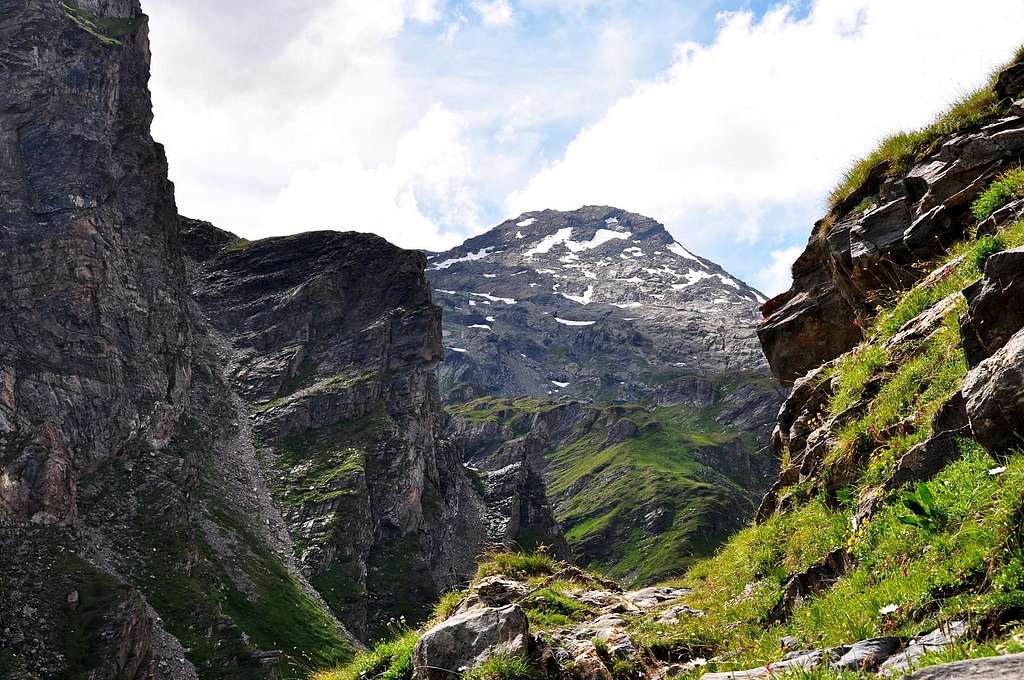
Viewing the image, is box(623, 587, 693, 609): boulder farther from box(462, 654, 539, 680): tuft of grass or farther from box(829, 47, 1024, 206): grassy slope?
box(829, 47, 1024, 206): grassy slope

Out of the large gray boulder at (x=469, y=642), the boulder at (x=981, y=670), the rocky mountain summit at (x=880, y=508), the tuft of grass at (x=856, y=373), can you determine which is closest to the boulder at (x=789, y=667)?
the rocky mountain summit at (x=880, y=508)

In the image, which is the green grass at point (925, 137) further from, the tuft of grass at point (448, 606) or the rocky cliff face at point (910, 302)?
the tuft of grass at point (448, 606)

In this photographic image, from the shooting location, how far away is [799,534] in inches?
554

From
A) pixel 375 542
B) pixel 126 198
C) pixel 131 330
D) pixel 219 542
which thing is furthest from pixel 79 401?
pixel 375 542

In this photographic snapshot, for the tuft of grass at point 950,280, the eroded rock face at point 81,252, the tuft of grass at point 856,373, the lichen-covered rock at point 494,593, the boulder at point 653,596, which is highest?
the eroded rock face at point 81,252

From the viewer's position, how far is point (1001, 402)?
902cm

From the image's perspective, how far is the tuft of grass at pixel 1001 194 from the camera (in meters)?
14.9

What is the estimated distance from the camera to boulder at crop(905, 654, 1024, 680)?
18.6ft

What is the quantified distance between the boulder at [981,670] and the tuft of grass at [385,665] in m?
10.6

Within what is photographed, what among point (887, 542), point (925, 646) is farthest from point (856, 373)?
point (925, 646)

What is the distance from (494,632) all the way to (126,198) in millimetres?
198271

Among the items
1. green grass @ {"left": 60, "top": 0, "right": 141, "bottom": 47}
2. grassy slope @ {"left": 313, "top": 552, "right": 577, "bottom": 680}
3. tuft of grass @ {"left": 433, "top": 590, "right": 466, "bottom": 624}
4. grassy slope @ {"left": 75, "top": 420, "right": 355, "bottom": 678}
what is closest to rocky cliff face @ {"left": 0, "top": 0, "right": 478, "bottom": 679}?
grassy slope @ {"left": 75, "top": 420, "right": 355, "bottom": 678}

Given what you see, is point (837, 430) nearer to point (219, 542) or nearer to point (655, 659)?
point (655, 659)

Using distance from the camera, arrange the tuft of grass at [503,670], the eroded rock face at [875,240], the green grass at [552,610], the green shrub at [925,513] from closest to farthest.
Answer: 1. the green shrub at [925,513]
2. the tuft of grass at [503,670]
3. the green grass at [552,610]
4. the eroded rock face at [875,240]
